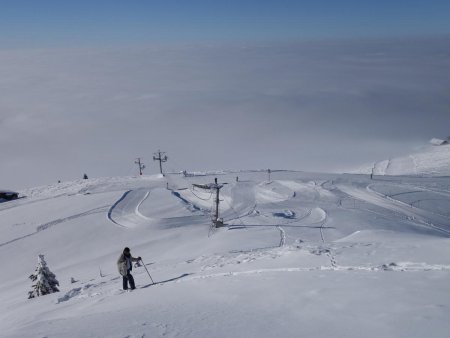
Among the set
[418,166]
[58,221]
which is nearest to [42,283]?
[58,221]

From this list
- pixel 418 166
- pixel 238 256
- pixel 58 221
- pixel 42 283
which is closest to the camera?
pixel 42 283

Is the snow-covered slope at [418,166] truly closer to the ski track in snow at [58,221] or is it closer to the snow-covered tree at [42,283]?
the ski track in snow at [58,221]

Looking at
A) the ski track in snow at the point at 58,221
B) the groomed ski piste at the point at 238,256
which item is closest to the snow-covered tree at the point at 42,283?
the groomed ski piste at the point at 238,256

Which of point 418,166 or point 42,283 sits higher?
point 42,283

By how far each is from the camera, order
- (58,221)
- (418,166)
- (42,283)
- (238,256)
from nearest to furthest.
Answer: (42,283) → (238,256) → (58,221) → (418,166)

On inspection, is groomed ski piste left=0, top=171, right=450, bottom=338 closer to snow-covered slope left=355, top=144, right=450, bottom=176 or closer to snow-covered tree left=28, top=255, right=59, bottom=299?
snow-covered tree left=28, top=255, right=59, bottom=299

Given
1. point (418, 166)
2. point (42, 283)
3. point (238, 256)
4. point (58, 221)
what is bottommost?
point (418, 166)

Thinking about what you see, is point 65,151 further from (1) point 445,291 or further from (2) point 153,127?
(1) point 445,291

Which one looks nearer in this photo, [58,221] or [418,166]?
[58,221]

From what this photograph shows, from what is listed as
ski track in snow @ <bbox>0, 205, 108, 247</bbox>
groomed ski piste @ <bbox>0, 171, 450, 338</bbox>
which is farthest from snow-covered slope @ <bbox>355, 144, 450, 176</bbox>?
ski track in snow @ <bbox>0, 205, 108, 247</bbox>

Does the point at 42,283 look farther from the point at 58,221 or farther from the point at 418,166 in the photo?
the point at 418,166
